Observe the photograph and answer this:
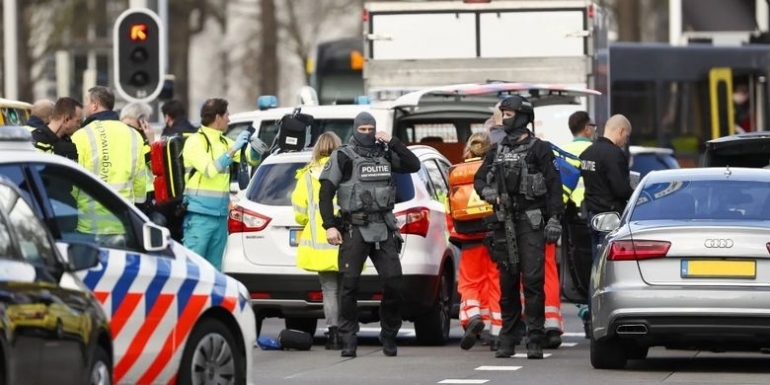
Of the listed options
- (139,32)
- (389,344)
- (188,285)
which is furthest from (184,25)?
(188,285)

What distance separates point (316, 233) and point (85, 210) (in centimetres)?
515

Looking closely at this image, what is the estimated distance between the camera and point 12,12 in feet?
112

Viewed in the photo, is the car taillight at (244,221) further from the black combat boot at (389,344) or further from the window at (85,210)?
the window at (85,210)

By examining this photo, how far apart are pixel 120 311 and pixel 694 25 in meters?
33.1

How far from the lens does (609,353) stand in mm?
13883

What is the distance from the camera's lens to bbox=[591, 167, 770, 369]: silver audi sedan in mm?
13078

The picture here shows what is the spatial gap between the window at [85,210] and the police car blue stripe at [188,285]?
1.05ft

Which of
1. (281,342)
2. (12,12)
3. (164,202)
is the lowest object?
(281,342)

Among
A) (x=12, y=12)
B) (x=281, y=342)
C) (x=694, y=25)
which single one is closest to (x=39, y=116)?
(x=281, y=342)

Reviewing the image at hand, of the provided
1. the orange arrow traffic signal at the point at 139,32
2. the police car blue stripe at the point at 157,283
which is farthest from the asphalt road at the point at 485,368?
the orange arrow traffic signal at the point at 139,32

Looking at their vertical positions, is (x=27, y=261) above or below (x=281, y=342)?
above

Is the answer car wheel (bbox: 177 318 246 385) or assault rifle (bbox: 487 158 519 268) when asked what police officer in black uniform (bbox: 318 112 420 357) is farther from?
car wheel (bbox: 177 318 246 385)

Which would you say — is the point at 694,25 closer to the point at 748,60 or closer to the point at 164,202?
the point at 748,60

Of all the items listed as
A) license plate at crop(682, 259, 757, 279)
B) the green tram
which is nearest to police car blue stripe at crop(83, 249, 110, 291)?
license plate at crop(682, 259, 757, 279)
